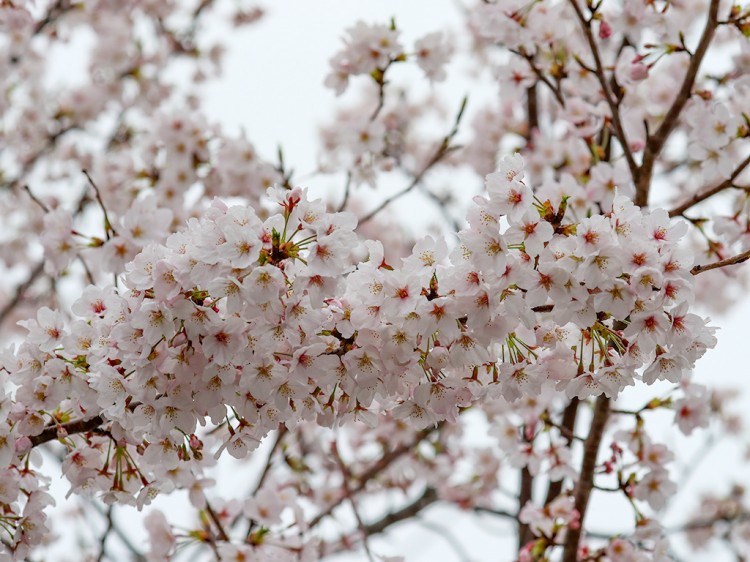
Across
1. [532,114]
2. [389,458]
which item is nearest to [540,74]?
[532,114]

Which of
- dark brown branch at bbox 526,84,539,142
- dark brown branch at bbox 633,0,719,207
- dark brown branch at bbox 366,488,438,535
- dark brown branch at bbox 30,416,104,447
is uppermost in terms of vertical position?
dark brown branch at bbox 526,84,539,142

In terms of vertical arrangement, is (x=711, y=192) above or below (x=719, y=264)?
above

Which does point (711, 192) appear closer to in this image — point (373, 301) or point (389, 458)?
point (373, 301)

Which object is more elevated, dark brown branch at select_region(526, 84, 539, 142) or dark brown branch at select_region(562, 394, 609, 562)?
dark brown branch at select_region(526, 84, 539, 142)

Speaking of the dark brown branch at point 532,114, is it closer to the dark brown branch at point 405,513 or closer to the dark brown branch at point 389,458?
the dark brown branch at point 389,458

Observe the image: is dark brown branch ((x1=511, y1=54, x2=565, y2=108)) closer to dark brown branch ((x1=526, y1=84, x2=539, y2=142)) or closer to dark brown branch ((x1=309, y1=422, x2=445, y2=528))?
dark brown branch ((x1=526, y1=84, x2=539, y2=142))

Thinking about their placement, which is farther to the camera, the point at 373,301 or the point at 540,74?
the point at 540,74

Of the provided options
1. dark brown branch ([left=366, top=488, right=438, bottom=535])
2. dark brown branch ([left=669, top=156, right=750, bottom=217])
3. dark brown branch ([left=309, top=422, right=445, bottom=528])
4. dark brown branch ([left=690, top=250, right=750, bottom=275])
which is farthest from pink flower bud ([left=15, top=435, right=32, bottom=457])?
dark brown branch ([left=366, top=488, right=438, bottom=535])

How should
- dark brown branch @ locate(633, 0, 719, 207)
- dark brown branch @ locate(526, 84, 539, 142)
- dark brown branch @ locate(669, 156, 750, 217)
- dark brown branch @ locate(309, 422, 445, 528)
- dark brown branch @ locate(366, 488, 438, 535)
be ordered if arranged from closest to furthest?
dark brown branch @ locate(669, 156, 750, 217), dark brown branch @ locate(633, 0, 719, 207), dark brown branch @ locate(309, 422, 445, 528), dark brown branch @ locate(366, 488, 438, 535), dark brown branch @ locate(526, 84, 539, 142)

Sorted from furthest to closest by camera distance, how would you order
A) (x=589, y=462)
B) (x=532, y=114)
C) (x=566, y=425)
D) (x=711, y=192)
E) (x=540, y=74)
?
(x=532, y=114)
(x=566, y=425)
(x=540, y=74)
(x=589, y=462)
(x=711, y=192)

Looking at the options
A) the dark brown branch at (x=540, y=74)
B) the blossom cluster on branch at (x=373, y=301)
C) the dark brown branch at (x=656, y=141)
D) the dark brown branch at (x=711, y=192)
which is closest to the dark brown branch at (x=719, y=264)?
the blossom cluster on branch at (x=373, y=301)

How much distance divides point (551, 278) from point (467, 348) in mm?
235

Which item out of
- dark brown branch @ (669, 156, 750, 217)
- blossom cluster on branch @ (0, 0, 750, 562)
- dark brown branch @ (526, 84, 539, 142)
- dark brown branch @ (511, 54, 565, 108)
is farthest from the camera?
dark brown branch @ (526, 84, 539, 142)

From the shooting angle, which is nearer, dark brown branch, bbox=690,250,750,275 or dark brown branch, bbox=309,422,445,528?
dark brown branch, bbox=690,250,750,275
